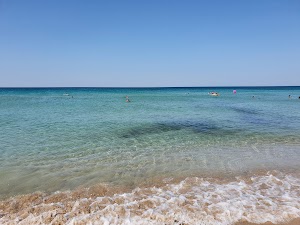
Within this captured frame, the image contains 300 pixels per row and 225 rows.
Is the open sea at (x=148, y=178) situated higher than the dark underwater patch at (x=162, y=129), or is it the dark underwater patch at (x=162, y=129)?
the dark underwater patch at (x=162, y=129)

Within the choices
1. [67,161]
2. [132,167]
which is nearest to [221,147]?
[132,167]

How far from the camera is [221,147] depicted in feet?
40.9

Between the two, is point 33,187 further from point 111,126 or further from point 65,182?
point 111,126

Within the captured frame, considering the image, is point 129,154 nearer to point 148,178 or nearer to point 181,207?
point 148,178

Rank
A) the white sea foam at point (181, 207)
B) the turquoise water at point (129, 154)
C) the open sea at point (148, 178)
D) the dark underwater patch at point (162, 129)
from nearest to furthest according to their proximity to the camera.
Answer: the white sea foam at point (181, 207) < the open sea at point (148, 178) < the turquoise water at point (129, 154) < the dark underwater patch at point (162, 129)

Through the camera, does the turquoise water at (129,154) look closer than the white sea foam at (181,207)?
No

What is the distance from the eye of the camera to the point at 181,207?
20.3 feet

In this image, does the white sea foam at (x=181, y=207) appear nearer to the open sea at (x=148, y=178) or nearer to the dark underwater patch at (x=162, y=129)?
the open sea at (x=148, y=178)

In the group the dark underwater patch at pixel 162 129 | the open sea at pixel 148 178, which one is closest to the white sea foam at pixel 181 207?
the open sea at pixel 148 178

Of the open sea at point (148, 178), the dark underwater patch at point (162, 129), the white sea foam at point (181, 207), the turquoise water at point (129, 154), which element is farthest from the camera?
the dark underwater patch at point (162, 129)

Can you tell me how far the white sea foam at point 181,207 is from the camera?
18.4 feet

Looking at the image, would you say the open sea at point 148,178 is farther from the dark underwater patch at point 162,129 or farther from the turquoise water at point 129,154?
the dark underwater patch at point 162,129

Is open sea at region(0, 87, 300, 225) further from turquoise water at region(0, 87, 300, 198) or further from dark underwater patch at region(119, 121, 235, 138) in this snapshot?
dark underwater patch at region(119, 121, 235, 138)

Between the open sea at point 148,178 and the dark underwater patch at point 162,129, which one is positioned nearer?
the open sea at point 148,178
